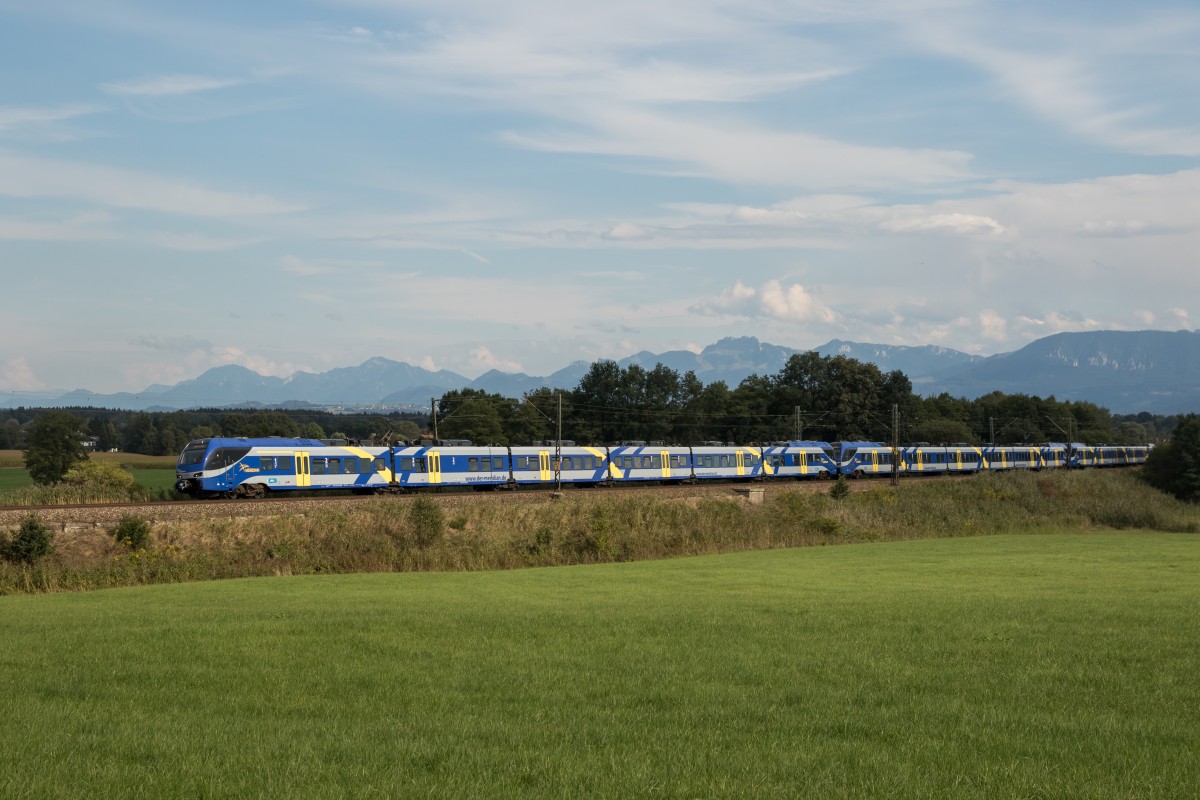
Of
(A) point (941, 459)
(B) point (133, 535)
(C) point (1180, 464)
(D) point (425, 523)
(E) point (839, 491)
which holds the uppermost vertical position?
(B) point (133, 535)

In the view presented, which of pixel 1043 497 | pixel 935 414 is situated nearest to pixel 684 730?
pixel 1043 497

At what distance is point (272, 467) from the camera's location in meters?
46.8

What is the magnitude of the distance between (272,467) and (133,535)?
14847 millimetres

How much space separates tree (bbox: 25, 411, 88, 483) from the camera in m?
76.8

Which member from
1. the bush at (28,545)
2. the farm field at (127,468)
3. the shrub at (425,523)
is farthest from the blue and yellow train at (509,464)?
the farm field at (127,468)

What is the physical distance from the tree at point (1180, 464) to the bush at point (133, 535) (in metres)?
73.7

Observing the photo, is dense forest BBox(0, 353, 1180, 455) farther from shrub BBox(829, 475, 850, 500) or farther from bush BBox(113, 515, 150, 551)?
bush BBox(113, 515, 150, 551)

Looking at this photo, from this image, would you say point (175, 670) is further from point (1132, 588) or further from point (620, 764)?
point (1132, 588)

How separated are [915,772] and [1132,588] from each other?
54.3 feet

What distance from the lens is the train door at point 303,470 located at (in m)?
47.8

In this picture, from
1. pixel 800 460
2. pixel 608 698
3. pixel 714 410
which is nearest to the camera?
pixel 608 698

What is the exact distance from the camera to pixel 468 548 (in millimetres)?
35750

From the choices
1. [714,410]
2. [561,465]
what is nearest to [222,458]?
[561,465]

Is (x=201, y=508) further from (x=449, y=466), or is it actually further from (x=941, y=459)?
(x=941, y=459)
